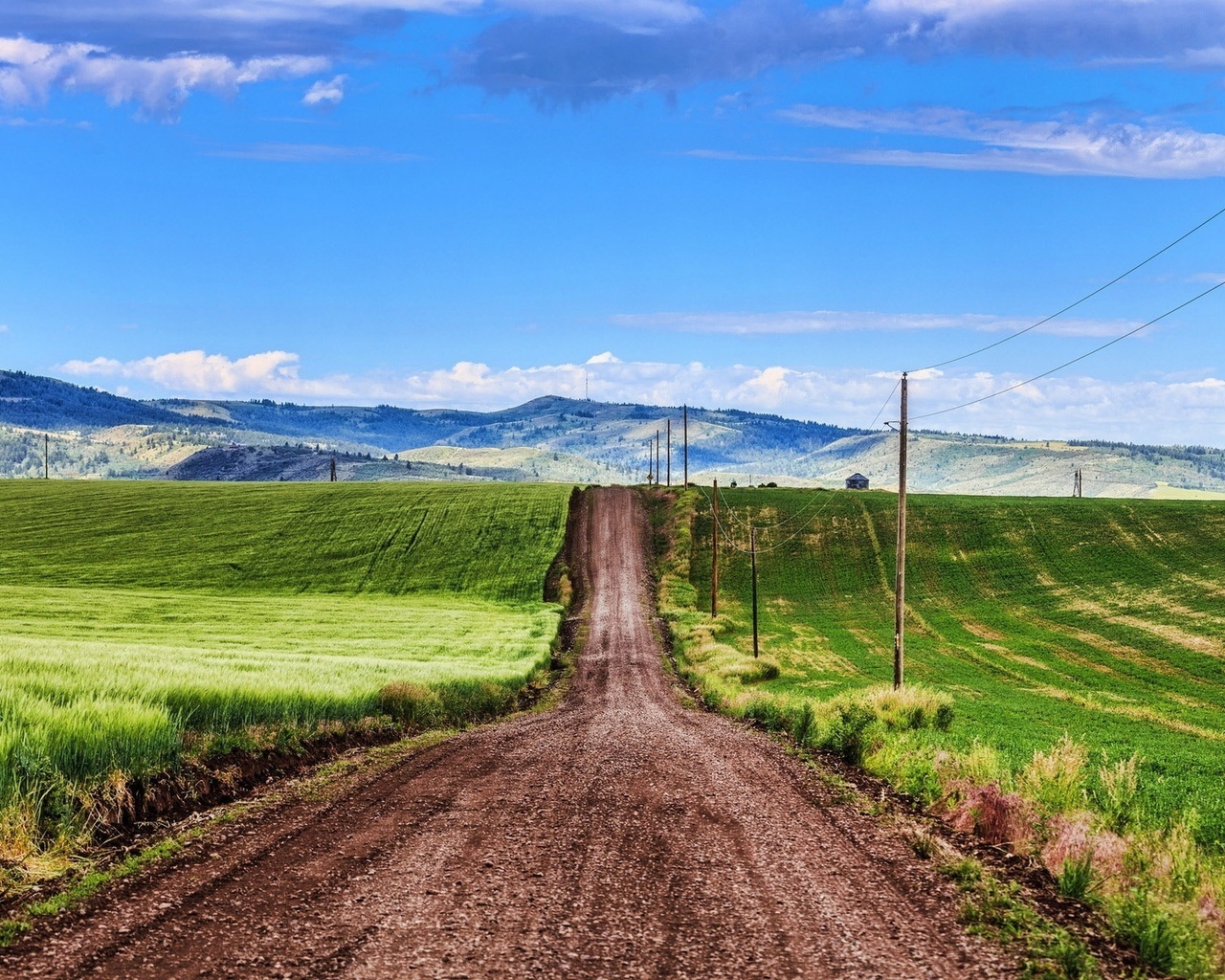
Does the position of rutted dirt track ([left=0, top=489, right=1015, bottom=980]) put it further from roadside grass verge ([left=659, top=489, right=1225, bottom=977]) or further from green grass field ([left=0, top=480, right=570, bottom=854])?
green grass field ([left=0, top=480, right=570, bottom=854])

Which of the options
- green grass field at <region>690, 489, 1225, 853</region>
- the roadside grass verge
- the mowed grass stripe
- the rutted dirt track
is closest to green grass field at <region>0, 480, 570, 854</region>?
the mowed grass stripe

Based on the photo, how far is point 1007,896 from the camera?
10.5 m

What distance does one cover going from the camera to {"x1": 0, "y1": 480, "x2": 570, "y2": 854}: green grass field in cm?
1427

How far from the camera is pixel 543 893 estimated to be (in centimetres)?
1006

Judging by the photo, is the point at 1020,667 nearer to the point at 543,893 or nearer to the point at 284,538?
the point at 543,893

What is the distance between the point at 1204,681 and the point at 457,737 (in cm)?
4001

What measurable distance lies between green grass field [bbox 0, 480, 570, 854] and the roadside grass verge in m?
10.8

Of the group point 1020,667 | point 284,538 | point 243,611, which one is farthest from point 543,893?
point 284,538

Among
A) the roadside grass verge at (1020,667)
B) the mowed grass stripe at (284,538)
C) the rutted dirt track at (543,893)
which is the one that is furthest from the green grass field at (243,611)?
the roadside grass verge at (1020,667)

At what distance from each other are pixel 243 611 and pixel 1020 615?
170ft

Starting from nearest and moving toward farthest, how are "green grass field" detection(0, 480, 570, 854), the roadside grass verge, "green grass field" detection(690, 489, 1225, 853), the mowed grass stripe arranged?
the roadside grass verge, "green grass field" detection(0, 480, 570, 854), "green grass field" detection(690, 489, 1225, 853), the mowed grass stripe

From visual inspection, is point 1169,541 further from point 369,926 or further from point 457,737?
point 369,926

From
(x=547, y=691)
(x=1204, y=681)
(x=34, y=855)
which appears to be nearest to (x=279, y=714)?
(x=34, y=855)

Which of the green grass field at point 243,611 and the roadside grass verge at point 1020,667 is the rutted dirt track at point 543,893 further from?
the green grass field at point 243,611
